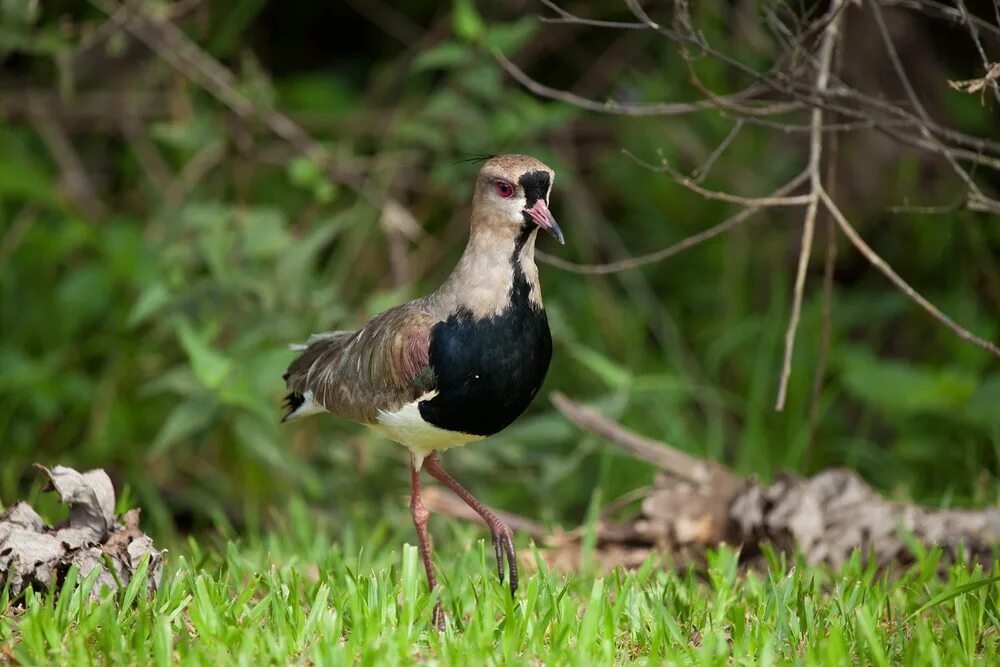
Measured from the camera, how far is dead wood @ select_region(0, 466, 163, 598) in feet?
12.2

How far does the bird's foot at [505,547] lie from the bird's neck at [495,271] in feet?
2.48

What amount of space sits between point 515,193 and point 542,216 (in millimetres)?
132

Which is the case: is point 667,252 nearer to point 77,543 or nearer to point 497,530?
point 497,530

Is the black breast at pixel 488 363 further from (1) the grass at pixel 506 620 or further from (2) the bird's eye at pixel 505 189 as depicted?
(1) the grass at pixel 506 620

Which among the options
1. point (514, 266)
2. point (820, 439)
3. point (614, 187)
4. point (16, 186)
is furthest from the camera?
point (614, 187)

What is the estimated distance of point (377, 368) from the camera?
4051mm

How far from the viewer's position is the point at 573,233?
303 inches

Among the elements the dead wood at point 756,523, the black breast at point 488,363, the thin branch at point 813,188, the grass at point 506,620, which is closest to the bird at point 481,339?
the black breast at point 488,363

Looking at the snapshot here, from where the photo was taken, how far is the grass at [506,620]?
3.34 m

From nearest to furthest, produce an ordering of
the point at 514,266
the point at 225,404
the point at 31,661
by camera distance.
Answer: the point at 31,661 → the point at 514,266 → the point at 225,404

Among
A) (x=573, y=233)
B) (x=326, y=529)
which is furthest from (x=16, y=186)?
(x=573, y=233)

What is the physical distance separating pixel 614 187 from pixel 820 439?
2097mm

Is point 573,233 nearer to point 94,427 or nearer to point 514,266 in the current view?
point 94,427

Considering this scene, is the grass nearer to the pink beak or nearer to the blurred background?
the pink beak
